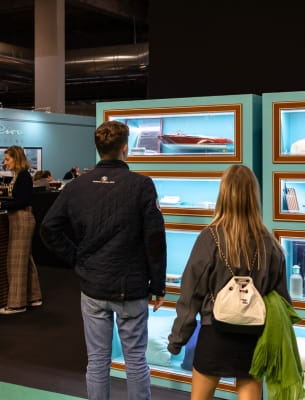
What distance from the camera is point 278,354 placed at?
233cm

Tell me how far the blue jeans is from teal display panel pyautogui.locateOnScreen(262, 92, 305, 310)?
3.55 feet

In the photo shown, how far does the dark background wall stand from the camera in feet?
13.5

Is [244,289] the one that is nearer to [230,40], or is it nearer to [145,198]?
A: [145,198]

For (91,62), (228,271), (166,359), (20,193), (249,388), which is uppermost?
(91,62)

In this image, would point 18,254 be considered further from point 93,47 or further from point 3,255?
point 93,47

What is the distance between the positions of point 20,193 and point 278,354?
11.9 feet

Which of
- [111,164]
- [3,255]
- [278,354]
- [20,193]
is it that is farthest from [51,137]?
[278,354]

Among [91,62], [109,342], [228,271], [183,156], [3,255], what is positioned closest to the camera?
[228,271]

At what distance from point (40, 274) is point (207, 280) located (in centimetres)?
568

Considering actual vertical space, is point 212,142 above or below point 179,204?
above

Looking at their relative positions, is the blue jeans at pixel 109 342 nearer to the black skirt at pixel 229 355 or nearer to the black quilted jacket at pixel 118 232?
the black quilted jacket at pixel 118 232

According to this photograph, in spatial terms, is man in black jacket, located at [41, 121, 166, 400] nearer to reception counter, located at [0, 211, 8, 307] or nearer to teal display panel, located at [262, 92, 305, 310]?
teal display panel, located at [262, 92, 305, 310]

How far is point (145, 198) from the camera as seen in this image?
104 inches

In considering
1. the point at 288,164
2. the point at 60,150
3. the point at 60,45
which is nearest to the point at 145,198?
the point at 288,164
